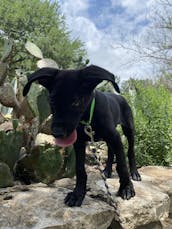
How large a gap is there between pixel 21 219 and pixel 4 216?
0.47ft

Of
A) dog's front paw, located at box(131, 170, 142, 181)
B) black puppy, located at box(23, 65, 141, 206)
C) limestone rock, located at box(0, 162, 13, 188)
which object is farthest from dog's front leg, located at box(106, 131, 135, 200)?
limestone rock, located at box(0, 162, 13, 188)

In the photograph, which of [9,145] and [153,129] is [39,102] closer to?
[9,145]

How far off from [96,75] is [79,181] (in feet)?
3.32

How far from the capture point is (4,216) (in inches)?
130

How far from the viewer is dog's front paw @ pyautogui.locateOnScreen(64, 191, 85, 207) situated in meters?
3.49

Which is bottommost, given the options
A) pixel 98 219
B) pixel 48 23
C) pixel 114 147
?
pixel 98 219

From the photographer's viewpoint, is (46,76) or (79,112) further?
(46,76)

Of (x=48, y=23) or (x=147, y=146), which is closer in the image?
(x=147, y=146)

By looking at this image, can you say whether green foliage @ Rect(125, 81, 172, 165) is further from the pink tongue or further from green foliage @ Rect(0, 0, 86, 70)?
green foliage @ Rect(0, 0, 86, 70)

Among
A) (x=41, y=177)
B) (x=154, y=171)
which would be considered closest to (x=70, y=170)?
(x=41, y=177)

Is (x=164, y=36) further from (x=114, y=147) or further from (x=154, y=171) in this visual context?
(x=114, y=147)

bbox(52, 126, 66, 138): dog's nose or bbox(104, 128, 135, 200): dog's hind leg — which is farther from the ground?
bbox(52, 126, 66, 138): dog's nose

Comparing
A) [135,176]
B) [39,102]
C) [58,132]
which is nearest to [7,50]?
[39,102]

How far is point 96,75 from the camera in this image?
3.00 meters
